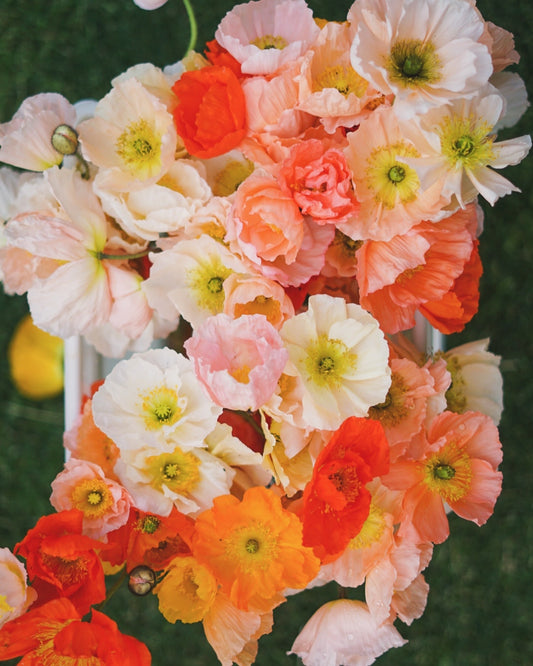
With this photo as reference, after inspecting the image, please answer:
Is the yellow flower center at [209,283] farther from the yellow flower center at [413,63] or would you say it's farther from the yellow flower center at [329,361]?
the yellow flower center at [413,63]

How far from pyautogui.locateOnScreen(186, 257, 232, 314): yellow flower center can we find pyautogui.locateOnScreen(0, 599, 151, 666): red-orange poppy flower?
0.24m

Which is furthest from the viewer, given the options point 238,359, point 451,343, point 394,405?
point 451,343

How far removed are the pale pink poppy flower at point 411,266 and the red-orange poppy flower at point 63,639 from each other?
1.01 ft

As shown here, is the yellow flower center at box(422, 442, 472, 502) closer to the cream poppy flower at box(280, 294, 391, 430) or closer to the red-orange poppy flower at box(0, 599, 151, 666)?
the cream poppy flower at box(280, 294, 391, 430)

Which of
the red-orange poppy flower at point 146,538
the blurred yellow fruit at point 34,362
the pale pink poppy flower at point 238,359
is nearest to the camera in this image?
the pale pink poppy flower at point 238,359

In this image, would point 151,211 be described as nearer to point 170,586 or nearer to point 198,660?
point 170,586

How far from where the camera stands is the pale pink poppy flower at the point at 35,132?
574mm

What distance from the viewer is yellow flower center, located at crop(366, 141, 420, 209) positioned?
546 millimetres

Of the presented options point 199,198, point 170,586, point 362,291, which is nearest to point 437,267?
point 362,291

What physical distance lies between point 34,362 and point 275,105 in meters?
0.72

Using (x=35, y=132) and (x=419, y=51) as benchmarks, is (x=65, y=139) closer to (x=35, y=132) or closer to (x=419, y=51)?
(x=35, y=132)

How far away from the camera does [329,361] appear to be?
1.81 ft

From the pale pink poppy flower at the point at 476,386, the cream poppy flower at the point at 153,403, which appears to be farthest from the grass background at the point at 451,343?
the cream poppy flower at the point at 153,403

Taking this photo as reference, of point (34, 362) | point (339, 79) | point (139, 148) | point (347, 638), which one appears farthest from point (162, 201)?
point (34, 362)
